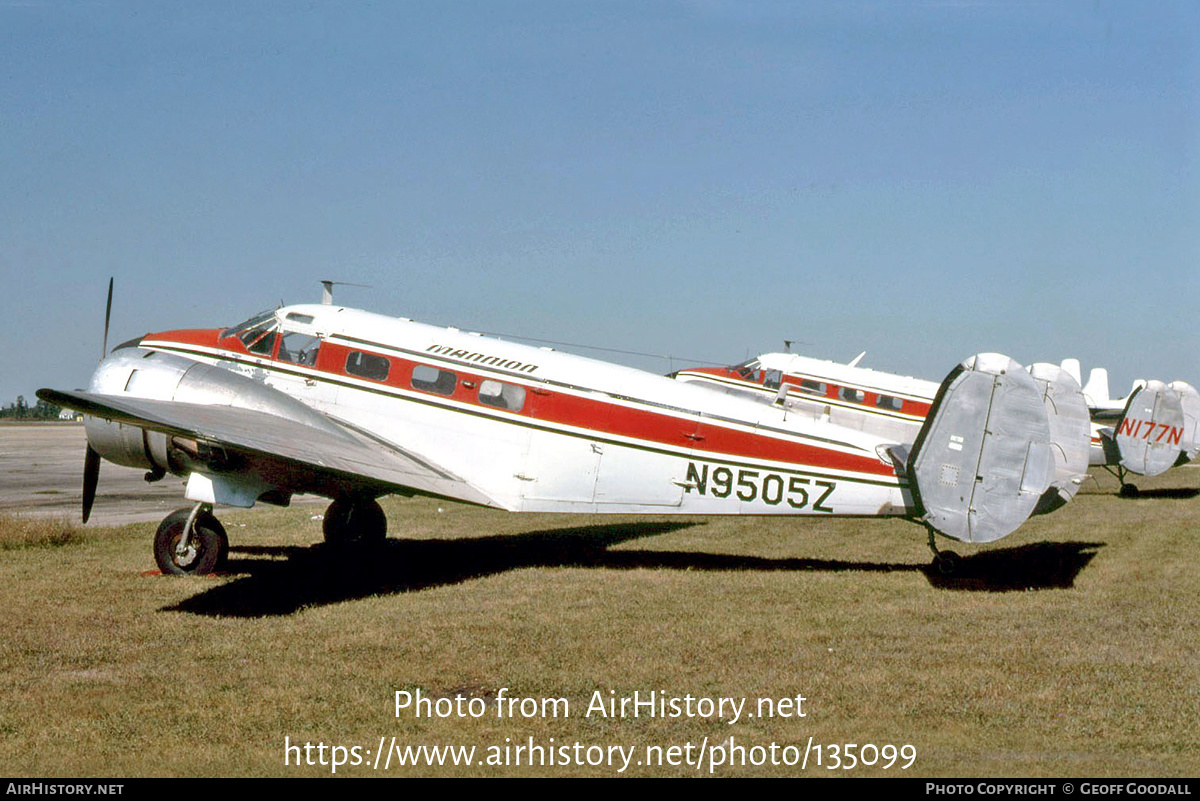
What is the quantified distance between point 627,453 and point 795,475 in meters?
2.08

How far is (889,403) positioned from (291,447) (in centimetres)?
1759

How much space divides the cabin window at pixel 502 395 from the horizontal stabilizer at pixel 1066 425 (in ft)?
20.7

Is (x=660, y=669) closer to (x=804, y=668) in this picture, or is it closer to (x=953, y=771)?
(x=804, y=668)

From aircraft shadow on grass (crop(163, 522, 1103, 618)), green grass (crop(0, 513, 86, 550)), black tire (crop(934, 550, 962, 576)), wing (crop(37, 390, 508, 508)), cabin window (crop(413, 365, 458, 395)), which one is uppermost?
cabin window (crop(413, 365, 458, 395))

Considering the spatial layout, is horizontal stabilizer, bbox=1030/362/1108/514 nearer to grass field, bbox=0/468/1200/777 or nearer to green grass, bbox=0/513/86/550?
grass field, bbox=0/468/1200/777

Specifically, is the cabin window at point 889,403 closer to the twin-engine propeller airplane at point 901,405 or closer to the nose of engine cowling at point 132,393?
the twin-engine propeller airplane at point 901,405

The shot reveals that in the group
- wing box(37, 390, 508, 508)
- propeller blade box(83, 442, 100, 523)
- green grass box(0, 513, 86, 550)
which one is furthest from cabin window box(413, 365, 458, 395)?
green grass box(0, 513, 86, 550)

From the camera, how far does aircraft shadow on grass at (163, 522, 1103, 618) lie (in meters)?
11.1

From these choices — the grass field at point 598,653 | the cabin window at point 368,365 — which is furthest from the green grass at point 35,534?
the cabin window at point 368,365

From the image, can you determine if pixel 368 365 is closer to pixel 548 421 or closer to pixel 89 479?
pixel 548 421

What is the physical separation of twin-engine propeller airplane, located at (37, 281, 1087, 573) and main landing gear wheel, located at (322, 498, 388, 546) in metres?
0.64

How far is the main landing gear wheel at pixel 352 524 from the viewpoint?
14508 millimetres
